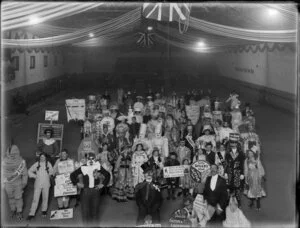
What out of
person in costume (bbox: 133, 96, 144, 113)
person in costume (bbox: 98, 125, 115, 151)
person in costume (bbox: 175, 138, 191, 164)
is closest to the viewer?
person in costume (bbox: 175, 138, 191, 164)

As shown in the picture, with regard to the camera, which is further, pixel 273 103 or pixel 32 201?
pixel 273 103

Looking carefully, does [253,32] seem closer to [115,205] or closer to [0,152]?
[115,205]

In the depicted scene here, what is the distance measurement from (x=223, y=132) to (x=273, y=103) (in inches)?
94.8

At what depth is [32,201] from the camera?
6.16 metres

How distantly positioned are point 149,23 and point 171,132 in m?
2.36

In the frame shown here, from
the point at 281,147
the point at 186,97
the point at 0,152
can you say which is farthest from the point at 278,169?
the point at 0,152

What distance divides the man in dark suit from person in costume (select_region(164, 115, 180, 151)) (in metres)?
1.50

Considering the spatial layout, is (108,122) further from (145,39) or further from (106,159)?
(145,39)

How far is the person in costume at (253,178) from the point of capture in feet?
20.2

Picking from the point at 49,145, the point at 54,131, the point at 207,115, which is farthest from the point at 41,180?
the point at 207,115

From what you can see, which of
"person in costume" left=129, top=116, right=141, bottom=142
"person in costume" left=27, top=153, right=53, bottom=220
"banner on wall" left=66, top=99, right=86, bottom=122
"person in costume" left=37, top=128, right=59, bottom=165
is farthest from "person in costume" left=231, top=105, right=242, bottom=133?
"person in costume" left=27, top=153, right=53, bottom=220

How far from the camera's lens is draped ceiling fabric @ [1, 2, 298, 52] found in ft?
18.7

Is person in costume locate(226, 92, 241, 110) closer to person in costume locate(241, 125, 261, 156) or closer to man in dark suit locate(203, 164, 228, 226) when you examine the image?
person in costume locate(241, 125, 261, 156)

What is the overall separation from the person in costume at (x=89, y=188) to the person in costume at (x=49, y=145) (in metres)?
1.00
